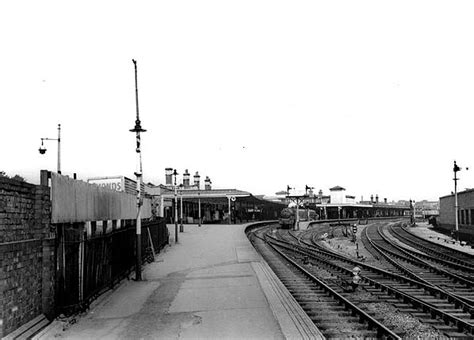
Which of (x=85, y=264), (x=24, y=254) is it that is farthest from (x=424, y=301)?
(x=24, y=254)

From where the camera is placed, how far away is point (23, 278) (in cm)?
761

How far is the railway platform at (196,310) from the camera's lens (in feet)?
26.2

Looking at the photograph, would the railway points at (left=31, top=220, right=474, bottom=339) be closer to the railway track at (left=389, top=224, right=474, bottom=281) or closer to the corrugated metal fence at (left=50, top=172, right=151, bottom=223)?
the corrugated metal fence at (left=50, top=172, right=151, bottom=223)

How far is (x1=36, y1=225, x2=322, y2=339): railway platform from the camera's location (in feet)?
26.2

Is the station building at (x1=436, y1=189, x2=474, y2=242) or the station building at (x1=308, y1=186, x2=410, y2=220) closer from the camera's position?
the station building at (x1=436, y1=189, x2=474, y2=242)

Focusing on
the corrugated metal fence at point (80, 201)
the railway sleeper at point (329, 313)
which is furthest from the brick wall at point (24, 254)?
the railway sleeper at point (329, 313)

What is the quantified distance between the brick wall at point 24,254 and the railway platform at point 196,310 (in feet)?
1.97

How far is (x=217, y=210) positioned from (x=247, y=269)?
162 feet

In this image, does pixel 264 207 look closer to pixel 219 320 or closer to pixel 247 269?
pixel 247 269

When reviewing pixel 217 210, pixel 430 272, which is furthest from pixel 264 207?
pixel 430 272

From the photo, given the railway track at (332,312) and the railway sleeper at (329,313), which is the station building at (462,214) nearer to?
the railway track at (332,312)

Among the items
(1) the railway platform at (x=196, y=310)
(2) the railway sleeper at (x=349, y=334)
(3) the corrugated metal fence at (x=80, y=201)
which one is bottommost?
(2) the railway sleeper at (x=349, y=334)

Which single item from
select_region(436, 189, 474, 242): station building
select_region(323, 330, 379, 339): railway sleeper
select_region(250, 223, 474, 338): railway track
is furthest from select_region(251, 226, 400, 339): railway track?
select_region(436, 189, 474, 242): station building

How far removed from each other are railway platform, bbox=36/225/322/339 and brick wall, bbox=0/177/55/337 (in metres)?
0.60
